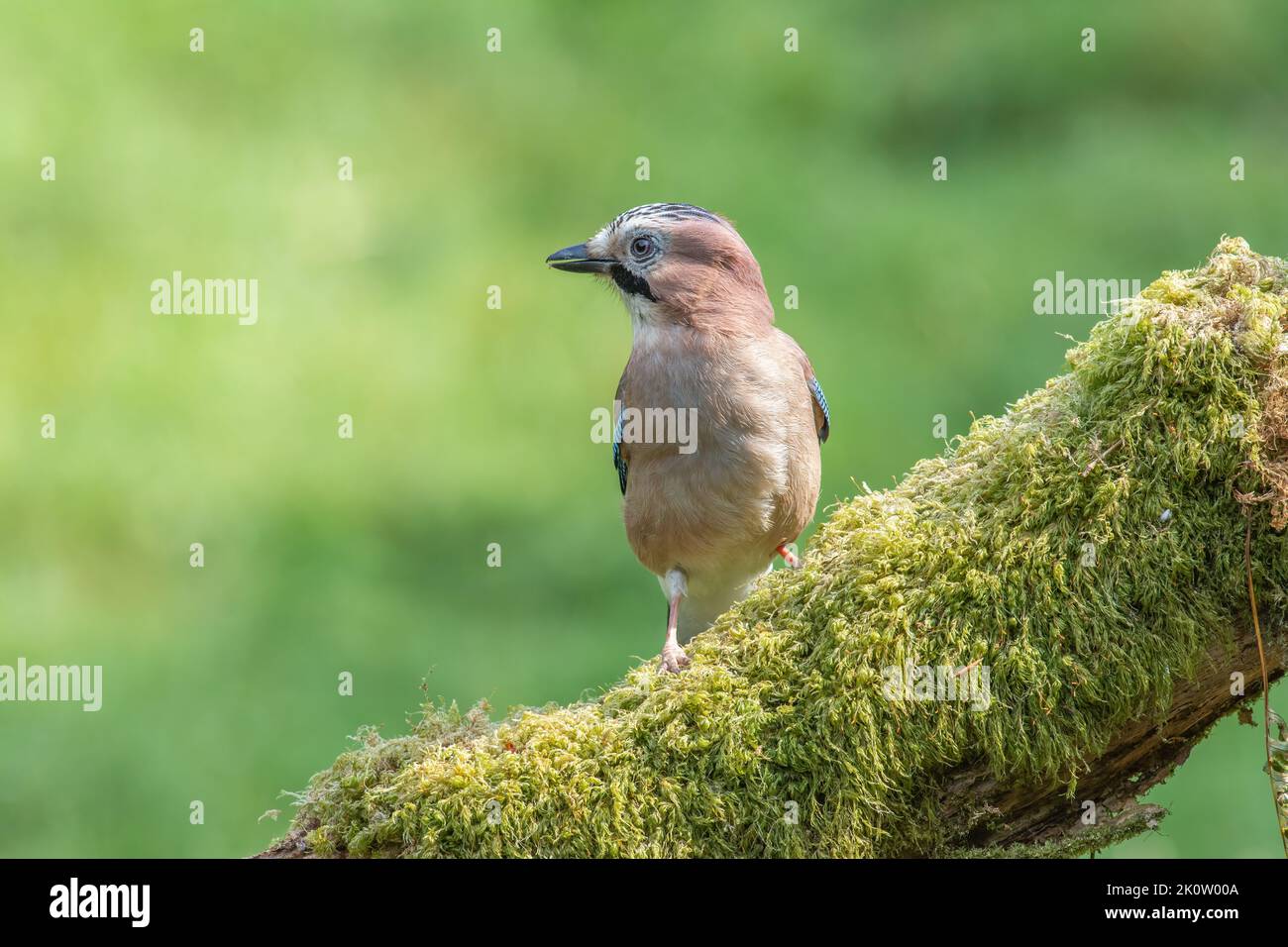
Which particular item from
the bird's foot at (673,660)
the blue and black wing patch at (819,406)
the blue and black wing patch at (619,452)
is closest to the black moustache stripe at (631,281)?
the blue and black wing patch at (619,452)

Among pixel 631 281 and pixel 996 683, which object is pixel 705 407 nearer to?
pixel 631 281

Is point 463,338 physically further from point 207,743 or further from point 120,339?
point 207,743

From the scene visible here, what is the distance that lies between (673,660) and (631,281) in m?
1.98

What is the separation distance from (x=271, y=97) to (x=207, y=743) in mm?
4992

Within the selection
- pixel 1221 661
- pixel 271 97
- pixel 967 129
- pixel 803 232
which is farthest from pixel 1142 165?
pixel 1221 661

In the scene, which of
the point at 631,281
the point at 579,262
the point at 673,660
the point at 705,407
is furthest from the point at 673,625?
the point at 579,262

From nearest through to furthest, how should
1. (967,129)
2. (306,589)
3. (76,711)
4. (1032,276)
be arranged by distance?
(76,711)
(306,589)
(1032,276)
(967,129)

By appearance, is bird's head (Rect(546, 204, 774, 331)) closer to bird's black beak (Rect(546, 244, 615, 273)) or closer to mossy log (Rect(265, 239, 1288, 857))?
bird's black beak (Rect(546, 244, 615, 273))

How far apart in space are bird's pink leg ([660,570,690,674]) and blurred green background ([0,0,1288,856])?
256 centimetres

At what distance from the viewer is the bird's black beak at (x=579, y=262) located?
5.54 m

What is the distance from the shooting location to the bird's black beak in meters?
5.54

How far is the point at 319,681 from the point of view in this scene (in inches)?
319
